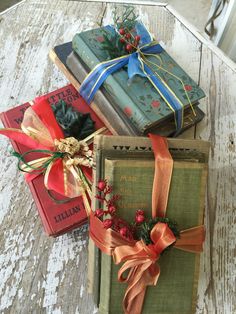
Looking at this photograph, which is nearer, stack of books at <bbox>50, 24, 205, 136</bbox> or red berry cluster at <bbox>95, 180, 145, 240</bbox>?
red berry cluster at <bbox>95, 180, 145, 240</bbox>

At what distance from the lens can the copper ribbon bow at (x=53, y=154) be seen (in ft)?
2.22

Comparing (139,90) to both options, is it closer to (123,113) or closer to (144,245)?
(123,113)

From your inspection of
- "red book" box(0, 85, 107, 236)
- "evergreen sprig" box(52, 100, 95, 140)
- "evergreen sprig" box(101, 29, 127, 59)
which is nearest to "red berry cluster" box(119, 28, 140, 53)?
"evergreen sprig" box(101, 29, 127, 59)

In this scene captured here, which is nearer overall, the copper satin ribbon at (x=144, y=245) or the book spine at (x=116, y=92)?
the copper satin ribbon at (x=144, y=245)

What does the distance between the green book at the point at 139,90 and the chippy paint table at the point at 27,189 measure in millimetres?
112

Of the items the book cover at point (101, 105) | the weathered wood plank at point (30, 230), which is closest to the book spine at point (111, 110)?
the book cover at point (101, 105)

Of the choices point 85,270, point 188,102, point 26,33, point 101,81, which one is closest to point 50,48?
point 26,33

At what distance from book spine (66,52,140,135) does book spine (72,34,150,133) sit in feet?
0.04

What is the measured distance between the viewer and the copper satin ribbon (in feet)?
1.76

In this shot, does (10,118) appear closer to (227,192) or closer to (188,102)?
(188,102)

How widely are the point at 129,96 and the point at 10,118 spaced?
9.6 inches

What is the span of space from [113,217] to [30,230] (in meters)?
0.22

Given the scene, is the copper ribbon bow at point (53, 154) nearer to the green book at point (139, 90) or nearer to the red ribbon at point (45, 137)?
the red ribbon at point (45, 137)

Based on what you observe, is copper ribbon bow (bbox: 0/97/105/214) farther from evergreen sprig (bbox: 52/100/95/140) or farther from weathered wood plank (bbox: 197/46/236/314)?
weathered wood plank (bbox: 197/46/236/314)
